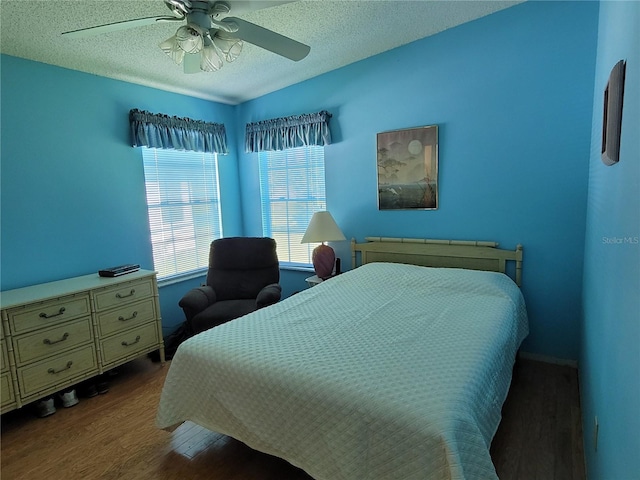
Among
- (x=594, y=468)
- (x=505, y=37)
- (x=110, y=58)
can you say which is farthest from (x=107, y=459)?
(x=505, y=37)

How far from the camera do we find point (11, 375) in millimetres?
2211

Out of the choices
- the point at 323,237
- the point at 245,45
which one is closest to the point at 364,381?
the point at 323,237

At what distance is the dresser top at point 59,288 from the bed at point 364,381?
1133mm

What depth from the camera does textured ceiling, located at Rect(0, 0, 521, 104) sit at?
2104 mm

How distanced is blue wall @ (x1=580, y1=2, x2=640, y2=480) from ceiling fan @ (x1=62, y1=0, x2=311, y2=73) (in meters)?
1.37

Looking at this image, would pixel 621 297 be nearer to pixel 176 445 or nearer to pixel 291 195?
pixel 176 445

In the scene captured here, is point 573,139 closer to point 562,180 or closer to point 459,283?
point 562,180

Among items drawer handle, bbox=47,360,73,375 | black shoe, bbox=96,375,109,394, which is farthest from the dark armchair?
drawer handle, bbox=47,360,73,375

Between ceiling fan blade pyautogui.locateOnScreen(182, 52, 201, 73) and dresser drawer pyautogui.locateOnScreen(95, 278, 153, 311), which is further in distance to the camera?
dresser drawer pyautogui.locateOnScreen(95, 278, 153, 311)

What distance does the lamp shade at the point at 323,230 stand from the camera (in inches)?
135

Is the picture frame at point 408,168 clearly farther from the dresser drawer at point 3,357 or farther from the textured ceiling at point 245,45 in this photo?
the dresser drawer at point 3,357

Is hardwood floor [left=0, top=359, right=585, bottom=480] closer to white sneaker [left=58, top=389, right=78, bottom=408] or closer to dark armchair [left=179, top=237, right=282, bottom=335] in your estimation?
white sneaker [left=58, top=389, right=78, bottom=408]

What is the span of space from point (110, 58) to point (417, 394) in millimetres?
3098

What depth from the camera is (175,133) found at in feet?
11.5
